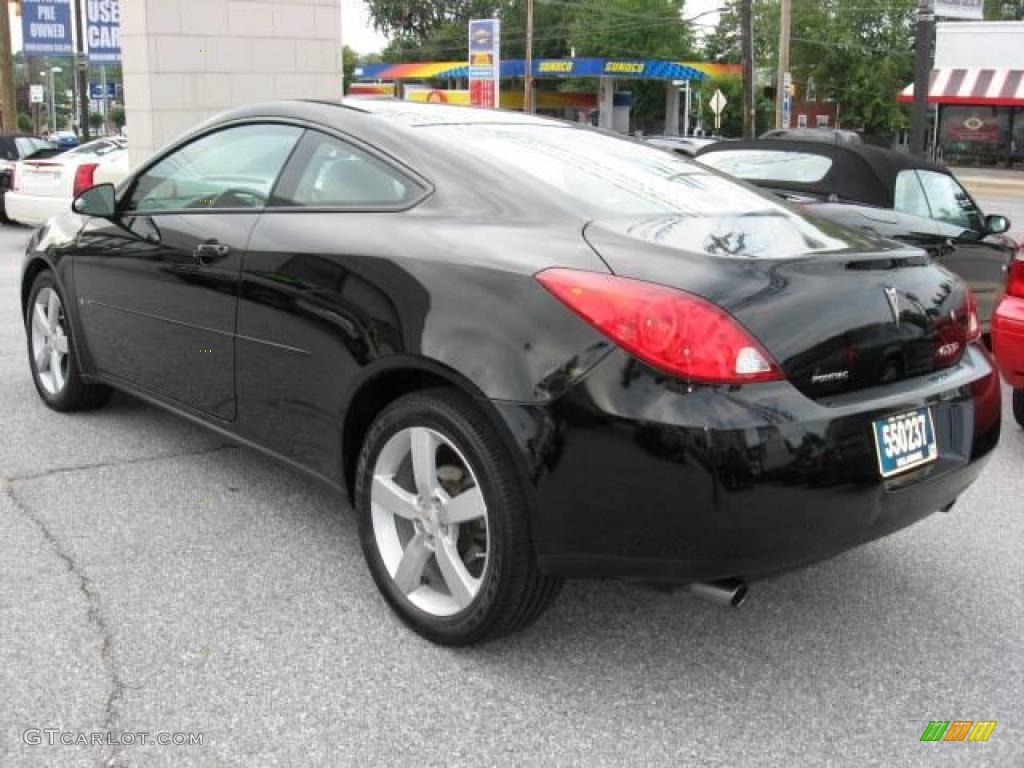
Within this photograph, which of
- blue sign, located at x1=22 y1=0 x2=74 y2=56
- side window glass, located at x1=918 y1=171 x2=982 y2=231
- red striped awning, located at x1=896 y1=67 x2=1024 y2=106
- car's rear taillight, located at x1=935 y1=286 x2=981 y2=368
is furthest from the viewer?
red striped awning, located at x1=896 y1=67 x2=1024 y2=106

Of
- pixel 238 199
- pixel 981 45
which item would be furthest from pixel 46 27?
pixel 238 199

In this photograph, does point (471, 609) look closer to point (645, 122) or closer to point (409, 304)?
point (409, 304)

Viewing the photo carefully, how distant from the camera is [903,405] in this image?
287cm

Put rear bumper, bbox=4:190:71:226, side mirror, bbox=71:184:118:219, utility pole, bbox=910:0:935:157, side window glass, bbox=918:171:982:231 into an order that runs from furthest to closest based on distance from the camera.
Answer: rear bumper, bbox=4:190:71:226
utility pole, bbox=910:0:935:157
side window glass, bbox=918:171:982:231
side mirror, bbox=71:184:118:219

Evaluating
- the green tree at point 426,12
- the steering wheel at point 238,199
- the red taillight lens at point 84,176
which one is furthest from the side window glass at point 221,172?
the green tree at point 426,12

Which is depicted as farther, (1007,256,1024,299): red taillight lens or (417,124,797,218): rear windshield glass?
(1007,256,1024,299): red taillight lens

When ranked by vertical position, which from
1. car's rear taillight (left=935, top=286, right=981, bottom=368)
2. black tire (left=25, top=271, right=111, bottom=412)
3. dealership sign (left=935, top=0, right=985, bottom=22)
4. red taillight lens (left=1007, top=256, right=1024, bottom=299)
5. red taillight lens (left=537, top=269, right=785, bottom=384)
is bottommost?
black tire (left=25, top=271, right=111, bottom=412)

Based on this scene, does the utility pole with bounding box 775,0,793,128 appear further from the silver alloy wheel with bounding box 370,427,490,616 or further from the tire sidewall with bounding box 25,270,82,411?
the silver alloy wheel with bounding box 370,427,490,616

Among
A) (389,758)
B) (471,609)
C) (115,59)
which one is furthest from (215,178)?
(115,59)

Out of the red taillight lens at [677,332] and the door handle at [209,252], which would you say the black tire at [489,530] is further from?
the door handle at [209,252]

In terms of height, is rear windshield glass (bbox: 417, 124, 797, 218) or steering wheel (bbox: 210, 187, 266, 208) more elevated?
rear windshield glass (bbox: 417, 124, 797, 218)

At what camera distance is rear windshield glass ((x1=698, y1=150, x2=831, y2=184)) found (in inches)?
287

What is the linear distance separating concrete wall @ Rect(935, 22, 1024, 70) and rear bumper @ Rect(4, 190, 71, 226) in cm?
3412

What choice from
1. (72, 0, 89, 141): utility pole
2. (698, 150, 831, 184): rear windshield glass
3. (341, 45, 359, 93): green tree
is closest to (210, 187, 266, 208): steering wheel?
(698, 150, 831, 184): rear windshield glass
